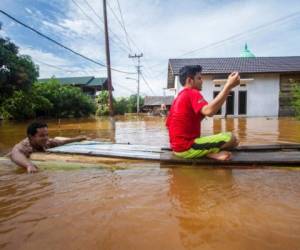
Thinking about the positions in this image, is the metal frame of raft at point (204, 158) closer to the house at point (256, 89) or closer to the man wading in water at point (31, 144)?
the man wading in water at point (31, 144)

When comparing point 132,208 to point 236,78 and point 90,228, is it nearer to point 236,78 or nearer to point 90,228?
point 90,228

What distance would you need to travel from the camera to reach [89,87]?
41750 millimetres

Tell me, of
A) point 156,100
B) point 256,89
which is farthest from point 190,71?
point 156,100

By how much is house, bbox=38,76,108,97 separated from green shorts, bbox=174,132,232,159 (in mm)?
38530

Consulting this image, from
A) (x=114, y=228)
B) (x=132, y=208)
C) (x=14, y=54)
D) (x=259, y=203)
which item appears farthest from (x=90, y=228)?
(x=14, y=54)

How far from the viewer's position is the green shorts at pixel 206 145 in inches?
139

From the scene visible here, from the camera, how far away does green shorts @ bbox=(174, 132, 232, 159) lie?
11.6ft

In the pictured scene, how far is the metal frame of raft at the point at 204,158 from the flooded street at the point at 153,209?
144 mm

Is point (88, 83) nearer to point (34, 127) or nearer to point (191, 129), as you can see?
point (34, 127)

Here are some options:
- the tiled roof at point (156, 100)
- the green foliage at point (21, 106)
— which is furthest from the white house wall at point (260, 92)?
the tiled roof at point (156, 100)

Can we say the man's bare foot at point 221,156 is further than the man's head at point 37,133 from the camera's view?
No

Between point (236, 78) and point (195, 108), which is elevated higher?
point (236, 78)

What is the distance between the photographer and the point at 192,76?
11.7 ft

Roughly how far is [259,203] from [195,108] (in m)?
1.31
